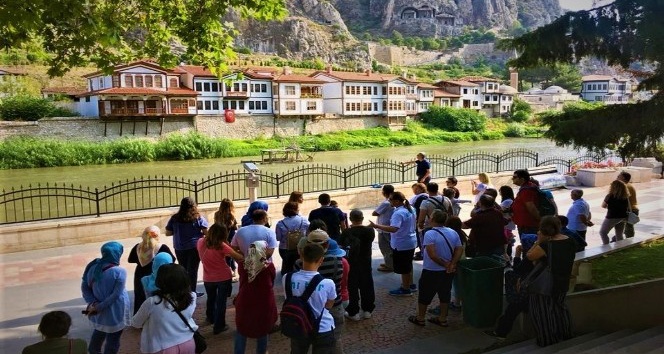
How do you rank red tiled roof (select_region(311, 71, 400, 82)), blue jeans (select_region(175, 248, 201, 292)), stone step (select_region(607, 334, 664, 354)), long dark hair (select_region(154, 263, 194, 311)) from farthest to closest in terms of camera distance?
red tiled roof (select_region(311, 71, 400, 82)) < blue jeans (select_region(175, 248, 201, 292)) < stone step (select_region(607, 334, 664, 354)) < long dark hair (select_region(154, 263, 194, 311))

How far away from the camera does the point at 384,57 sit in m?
134

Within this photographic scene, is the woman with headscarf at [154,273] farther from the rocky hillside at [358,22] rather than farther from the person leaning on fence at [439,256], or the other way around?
the rocky hillside at [358,22]

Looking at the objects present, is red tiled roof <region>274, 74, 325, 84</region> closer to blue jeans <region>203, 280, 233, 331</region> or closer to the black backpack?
blue jeans <region>203, 280, 233, 331</region>

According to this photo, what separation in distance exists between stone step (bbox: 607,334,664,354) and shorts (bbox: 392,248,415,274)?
3.03 meters

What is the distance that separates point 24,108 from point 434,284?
49301 millimetres

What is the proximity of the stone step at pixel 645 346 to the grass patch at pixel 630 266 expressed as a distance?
141 centimetres

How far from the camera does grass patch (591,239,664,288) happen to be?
22.7 feet

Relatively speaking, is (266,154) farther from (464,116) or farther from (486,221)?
(486,221)

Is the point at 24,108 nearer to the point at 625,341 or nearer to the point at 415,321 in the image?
the point at 415,321

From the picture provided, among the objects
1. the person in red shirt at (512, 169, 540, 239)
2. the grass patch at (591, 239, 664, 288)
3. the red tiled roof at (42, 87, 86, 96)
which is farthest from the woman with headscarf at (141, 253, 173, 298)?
the red tiled roof at (42, 87, 86, 96)

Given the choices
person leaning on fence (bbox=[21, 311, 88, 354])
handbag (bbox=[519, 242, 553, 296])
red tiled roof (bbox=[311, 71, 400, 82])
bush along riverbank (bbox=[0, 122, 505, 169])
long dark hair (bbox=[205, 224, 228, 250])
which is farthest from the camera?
red tiled roof (bbox=[311, 71, 400, 82])

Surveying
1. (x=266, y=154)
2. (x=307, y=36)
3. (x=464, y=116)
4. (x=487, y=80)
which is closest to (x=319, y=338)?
(x=266, y=154)

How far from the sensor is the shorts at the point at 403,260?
7.53 m

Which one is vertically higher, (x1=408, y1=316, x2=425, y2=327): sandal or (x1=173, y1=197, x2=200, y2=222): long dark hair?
(x1=173, y1=197, x2=200, y2=222): long dark hair
